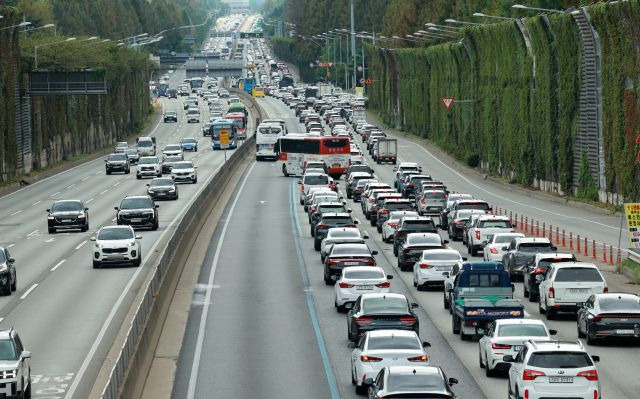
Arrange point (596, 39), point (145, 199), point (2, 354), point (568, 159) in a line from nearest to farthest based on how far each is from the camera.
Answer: point (2, 354), point (145, 199), point (596, 39), point (568, 159)

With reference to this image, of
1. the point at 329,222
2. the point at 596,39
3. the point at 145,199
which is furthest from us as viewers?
the point at 596,39

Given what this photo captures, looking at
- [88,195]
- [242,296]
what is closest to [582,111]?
[88,195]

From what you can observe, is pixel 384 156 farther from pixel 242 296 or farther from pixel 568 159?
pixel 242 296

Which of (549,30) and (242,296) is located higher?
(549,30)

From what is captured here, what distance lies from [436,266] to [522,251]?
3214 mm

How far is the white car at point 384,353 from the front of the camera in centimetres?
2795

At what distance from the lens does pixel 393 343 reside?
A: 2845 cm

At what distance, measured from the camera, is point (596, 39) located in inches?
3150

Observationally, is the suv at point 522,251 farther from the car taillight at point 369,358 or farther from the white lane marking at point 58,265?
the car taillight at point 369,358

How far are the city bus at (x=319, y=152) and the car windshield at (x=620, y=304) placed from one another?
7194cm

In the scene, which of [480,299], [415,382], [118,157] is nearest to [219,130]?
[118,157]

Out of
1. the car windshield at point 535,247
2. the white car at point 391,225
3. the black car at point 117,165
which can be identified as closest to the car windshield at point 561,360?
the car windshield at point 535,247

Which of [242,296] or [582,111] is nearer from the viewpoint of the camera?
[242,296]

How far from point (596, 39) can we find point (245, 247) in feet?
94.1
